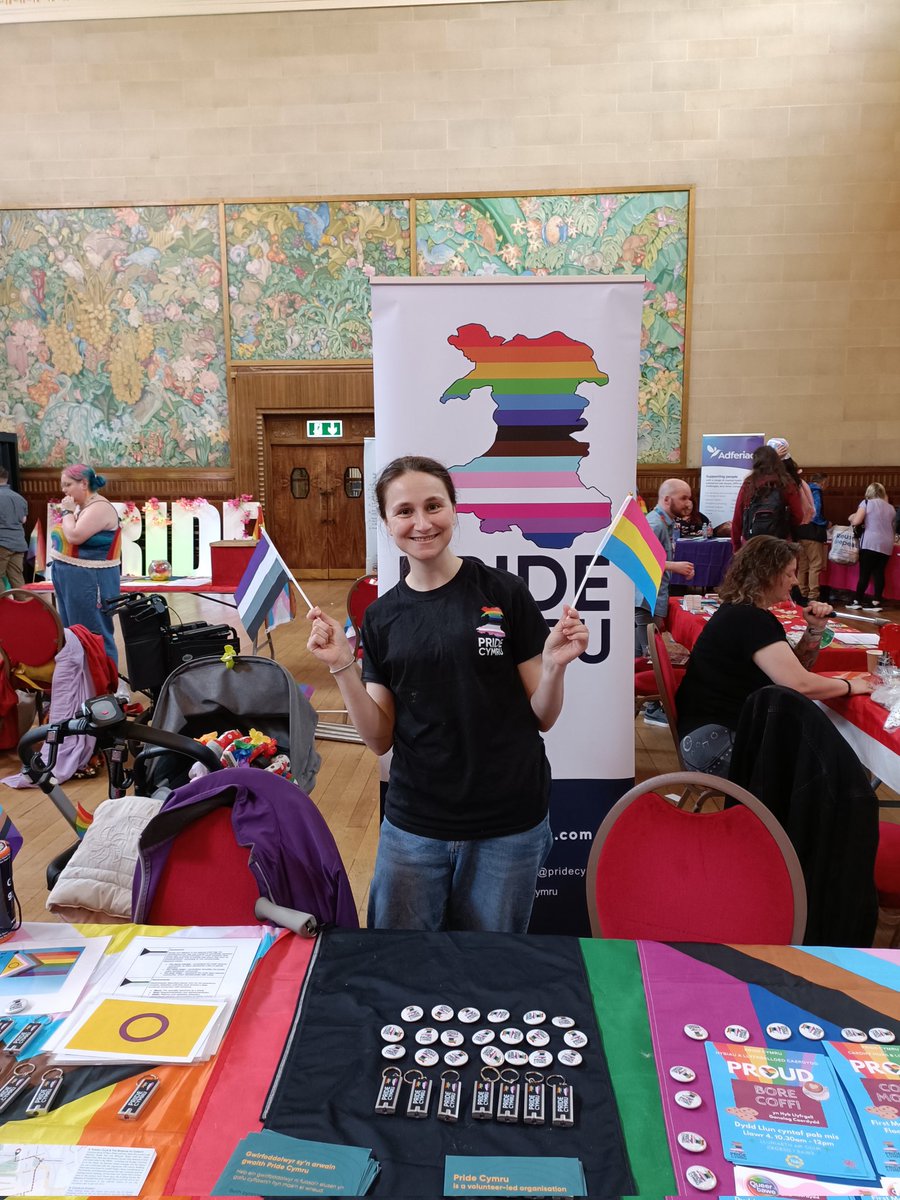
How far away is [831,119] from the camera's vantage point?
10102 mm

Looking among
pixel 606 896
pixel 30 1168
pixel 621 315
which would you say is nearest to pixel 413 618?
pixel 606 896

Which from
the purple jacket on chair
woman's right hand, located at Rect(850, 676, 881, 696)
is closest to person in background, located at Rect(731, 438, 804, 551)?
woman's right hand, located at Rect(850, 676, 881, 696)

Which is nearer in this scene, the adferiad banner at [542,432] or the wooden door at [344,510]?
the adferiad banner at [542,432]

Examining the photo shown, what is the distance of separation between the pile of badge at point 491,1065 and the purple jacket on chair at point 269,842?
463 mm

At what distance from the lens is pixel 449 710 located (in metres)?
1.84

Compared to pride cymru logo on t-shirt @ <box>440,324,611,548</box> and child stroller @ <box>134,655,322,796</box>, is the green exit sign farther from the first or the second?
pride cymru logo on t-shirt @ <box>440,324,611,548</box>

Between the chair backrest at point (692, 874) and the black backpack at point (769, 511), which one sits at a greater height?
the black backpack at point (769, 511)

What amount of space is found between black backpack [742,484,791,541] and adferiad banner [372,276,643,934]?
408cm

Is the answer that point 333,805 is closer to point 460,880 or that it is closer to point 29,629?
point 29,629

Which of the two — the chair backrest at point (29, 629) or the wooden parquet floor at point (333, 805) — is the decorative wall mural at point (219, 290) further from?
the chair backrest at point (29, 629)

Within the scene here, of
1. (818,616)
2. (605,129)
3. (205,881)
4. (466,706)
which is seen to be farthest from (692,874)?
(605,129)

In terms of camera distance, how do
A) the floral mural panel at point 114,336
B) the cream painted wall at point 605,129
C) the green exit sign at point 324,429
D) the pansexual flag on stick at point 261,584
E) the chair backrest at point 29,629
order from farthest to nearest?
the green exit sign at point 324,429
the floral mural panel at point 114,336
the cream painted wall at point 605,129
the chair backrest at point 29,629
the pansexual flag on stick at point 261,584

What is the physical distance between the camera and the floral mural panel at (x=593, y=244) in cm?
1044

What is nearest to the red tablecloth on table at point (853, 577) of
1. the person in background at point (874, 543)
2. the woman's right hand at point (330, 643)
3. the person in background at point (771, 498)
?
the person in background at point (874, 543)
